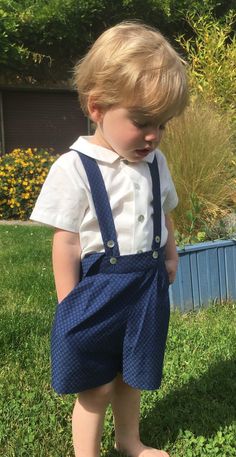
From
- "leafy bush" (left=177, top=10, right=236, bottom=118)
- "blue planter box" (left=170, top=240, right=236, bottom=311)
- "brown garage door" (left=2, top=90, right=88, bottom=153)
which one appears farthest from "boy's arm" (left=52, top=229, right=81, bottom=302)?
"brown garage door" (left=2, top=90, right=88, bottom=153)

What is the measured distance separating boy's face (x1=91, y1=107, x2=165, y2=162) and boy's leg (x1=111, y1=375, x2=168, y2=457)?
850 millimetres

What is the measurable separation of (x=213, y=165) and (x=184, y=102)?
11.3 feet

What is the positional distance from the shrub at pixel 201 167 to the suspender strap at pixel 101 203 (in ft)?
9.26

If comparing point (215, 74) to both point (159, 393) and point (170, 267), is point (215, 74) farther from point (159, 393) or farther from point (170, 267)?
point (170, 267)

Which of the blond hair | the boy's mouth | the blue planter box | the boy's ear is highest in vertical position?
the blond hair

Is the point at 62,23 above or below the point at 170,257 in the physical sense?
above

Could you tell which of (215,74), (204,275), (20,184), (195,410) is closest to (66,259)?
(195,410)

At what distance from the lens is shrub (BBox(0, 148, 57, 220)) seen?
7.93m

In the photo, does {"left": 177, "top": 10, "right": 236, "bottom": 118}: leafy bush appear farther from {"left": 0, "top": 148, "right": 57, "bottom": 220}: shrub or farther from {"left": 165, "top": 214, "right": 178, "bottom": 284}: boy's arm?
{"left": 165, "top": 214, "right": 178, "bottom": 284}: boy's arm

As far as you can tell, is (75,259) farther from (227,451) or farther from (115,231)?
(227,451)

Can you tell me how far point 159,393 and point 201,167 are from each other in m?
2.83

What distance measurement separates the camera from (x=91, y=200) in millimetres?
1660

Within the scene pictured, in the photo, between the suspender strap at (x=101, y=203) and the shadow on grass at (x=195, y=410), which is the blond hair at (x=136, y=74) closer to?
the suspender strap at (x=101, y=203)

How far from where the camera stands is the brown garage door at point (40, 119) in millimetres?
12828
